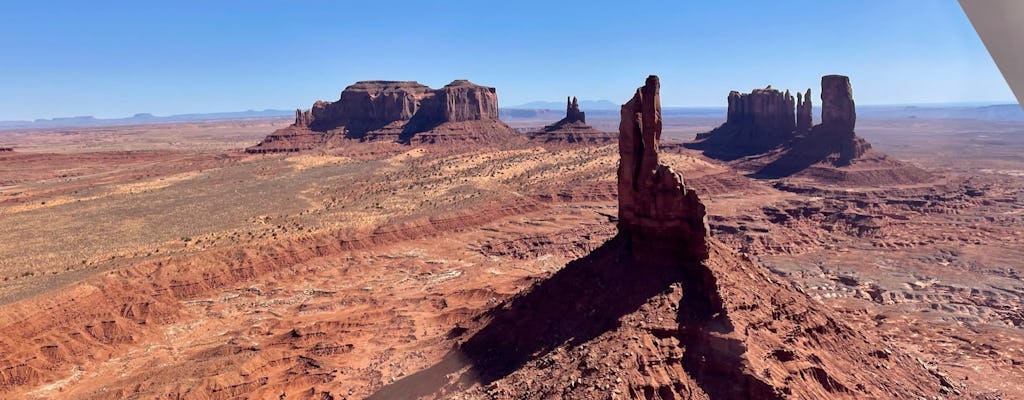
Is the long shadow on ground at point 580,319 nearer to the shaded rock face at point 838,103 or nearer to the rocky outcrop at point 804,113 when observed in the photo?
the shaded rock face at point 838,103

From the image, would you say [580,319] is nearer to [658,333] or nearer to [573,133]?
[658,333]

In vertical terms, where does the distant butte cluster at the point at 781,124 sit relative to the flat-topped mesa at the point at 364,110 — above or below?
below

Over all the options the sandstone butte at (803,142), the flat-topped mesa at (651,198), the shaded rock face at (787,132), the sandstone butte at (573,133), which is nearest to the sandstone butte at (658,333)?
the flat-topped mesa at (651,198)

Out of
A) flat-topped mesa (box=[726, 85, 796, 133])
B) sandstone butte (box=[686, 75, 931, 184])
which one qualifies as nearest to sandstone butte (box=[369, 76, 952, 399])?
sandstone butte (box=[686, 75, 931, 184])

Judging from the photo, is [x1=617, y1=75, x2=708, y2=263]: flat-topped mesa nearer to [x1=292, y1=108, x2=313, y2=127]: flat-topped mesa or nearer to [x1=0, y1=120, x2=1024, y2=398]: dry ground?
[x1=0, y1=120, x2=1024, y2=398]: dry ground

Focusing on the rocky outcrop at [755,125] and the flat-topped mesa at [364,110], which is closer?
the rocky outcrop at [755,125]

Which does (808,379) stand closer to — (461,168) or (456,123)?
(461,168)
